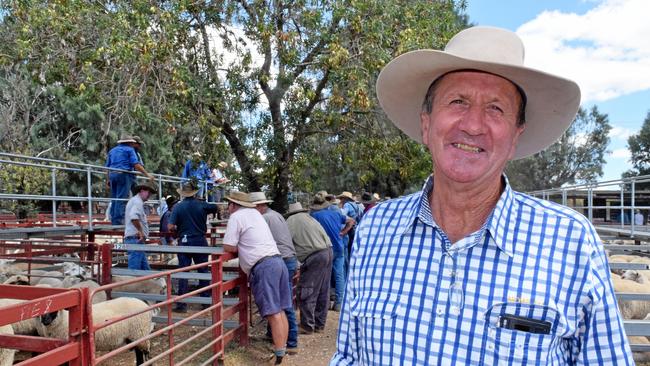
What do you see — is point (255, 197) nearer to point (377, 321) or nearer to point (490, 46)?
point (377, 321)

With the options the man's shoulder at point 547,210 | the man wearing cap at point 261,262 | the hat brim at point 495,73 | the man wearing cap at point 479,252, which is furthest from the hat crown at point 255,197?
the man's shoulder at point 547,210

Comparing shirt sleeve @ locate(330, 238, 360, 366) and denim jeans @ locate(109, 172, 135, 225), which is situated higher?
denim jeans @ locate(109, 172, 135, 225)

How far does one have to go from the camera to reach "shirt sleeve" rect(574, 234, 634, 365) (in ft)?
4.59

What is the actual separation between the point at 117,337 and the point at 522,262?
17.2 feet

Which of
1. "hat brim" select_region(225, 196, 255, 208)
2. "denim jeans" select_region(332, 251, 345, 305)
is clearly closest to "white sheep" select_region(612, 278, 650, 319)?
"denim jeans" select_region(332, 251, 345, 305)

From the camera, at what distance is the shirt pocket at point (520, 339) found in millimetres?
1416

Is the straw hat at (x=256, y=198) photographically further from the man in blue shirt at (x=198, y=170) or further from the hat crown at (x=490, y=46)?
the hat crown at (x=490, y=46)

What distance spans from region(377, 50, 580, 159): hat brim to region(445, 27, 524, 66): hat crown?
3cm

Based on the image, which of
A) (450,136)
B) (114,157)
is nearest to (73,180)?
(114,157)

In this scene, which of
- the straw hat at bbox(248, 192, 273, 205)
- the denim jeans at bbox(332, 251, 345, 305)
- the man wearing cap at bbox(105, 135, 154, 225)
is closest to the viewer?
the straw hat at bbox(248, 192, 273, 205)

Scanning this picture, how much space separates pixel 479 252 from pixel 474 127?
402mm

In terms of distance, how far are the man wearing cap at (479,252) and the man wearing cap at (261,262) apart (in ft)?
14.1

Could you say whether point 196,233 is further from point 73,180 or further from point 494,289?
point 73,180

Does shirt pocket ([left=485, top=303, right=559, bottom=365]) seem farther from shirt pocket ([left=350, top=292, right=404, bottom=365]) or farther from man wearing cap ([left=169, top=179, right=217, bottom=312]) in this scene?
man wearing cap ([left=169, top=179, right=217, bottom=312])
